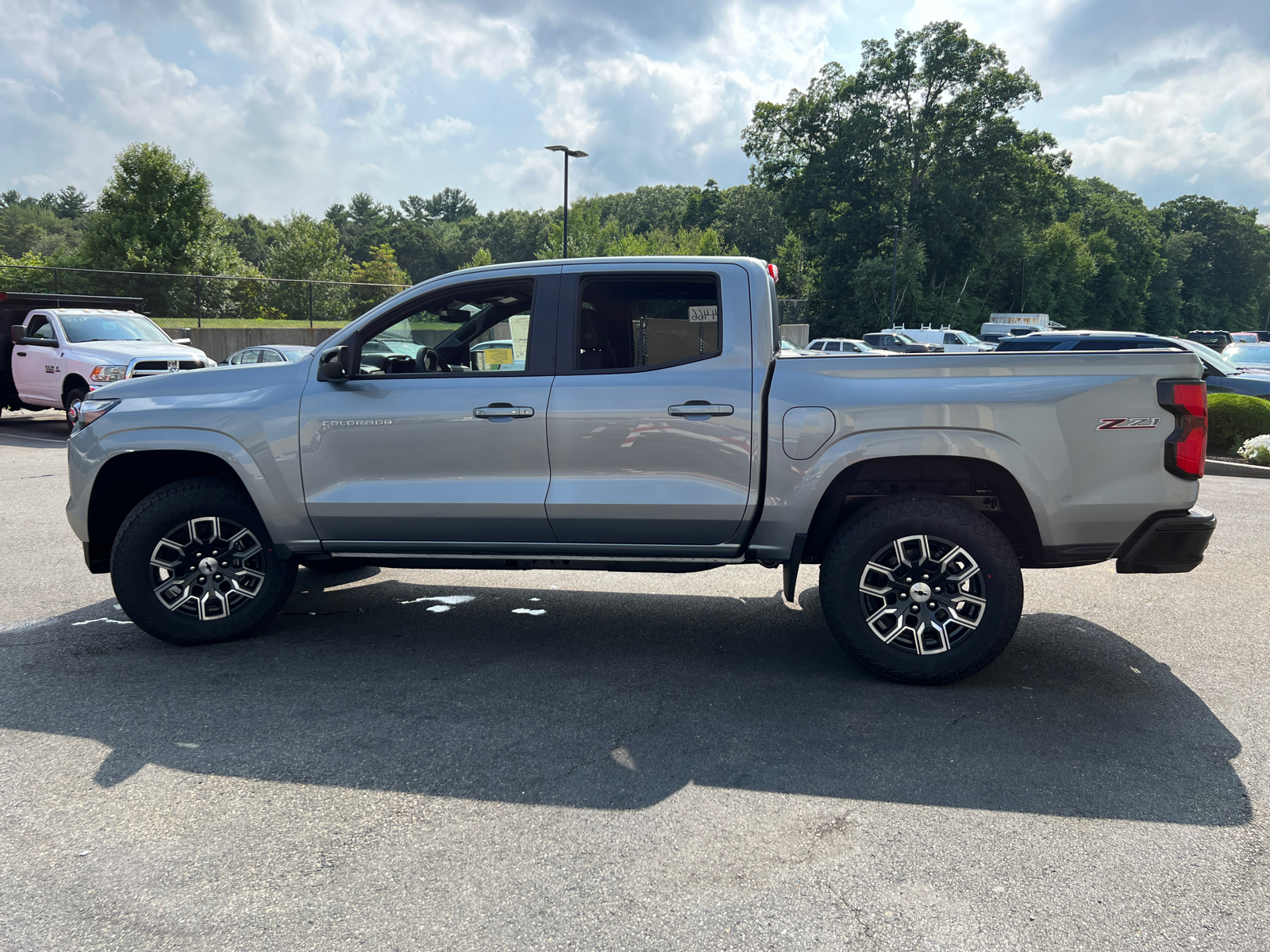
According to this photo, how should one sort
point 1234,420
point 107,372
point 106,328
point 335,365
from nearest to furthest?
point 335,365
point 1234,420
point 107,372
point 106,328

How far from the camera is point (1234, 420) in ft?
45.5

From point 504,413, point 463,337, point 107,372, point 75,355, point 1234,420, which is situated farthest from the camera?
point 75,355

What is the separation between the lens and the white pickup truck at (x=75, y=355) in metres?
14.7

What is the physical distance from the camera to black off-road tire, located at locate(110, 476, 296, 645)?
193 inches

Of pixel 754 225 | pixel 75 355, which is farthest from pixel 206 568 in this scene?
pixel 754 225

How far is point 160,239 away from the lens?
133ft

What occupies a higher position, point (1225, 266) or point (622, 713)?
point (1225, 266)

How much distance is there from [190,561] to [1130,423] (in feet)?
15.6

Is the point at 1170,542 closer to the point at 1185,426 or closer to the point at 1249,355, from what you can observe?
the point at 1185,426

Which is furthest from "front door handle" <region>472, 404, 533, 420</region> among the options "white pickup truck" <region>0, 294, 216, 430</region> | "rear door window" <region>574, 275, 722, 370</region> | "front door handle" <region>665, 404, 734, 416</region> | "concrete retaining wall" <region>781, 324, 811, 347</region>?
"concrete retaining wall" <region>781, 324, 811, 347</region>

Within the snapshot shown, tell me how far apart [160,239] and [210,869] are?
4376 centimetres

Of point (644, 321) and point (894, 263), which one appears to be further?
point (894, 263)

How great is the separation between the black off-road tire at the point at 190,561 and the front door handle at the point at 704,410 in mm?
2313

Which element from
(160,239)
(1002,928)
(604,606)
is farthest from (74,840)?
(160,239)
